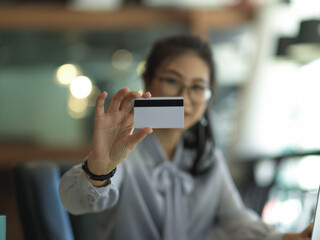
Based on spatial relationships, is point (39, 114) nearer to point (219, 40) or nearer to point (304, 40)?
point (219, 40)

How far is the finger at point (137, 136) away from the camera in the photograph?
1.50ft

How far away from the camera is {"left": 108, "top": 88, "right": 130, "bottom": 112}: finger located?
478 mm

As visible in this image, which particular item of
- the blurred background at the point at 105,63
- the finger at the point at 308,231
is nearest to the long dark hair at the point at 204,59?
the finger at the point at 308,231

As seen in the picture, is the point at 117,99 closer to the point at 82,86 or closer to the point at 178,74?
the point at 178,74

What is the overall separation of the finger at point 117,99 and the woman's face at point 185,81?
74 millimetres

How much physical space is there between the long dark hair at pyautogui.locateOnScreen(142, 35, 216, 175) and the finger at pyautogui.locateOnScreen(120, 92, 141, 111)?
0.45 feet

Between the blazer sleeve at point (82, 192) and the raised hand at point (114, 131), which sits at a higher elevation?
the raised hand at point (114, 131)

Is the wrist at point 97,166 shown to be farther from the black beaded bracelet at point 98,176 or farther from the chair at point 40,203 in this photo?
the chair at point 40,203

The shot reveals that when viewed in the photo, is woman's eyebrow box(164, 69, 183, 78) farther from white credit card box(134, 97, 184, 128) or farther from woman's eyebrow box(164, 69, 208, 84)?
white credit card box(134, 97, 184, 128)

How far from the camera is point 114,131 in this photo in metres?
0.49

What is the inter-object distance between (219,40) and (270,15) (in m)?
0.34

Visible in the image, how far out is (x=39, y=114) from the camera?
238cm

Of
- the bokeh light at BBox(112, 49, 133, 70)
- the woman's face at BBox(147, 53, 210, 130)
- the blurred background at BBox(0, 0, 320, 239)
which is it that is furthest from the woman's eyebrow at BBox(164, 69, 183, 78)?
the bokeh light at BBox(112, 49, 133, 70)

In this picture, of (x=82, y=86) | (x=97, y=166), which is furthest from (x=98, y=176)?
(x=82, y=86)
